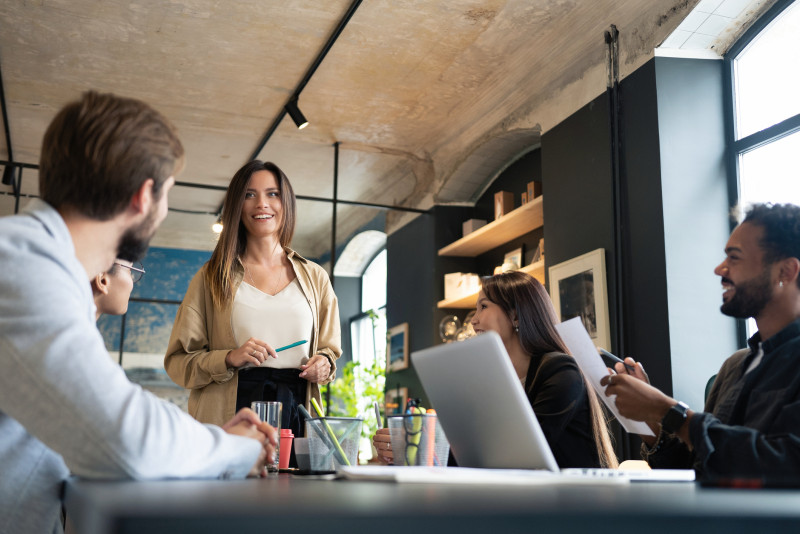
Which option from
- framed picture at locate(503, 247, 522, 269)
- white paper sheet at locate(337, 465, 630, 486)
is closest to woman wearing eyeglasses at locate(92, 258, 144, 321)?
white paper sheet at locate(337, 465, 630, 486)

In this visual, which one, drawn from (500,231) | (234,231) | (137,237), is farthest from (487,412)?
(500,231)

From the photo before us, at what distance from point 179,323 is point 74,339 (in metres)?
1.49

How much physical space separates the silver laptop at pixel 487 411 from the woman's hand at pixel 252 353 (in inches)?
29.6

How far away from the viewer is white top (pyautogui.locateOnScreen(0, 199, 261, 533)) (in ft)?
2.64

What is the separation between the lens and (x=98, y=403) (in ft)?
2.62

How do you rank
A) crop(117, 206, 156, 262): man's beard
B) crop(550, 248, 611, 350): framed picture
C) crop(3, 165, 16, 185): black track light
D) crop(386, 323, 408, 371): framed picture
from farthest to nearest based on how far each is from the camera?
crop(386, 323, 408, 371): framed picture, crop(3, 165, 16, 185): black track light, crop(550, 248, 611, 350): framed picture, crop(117, 206, 156, 262): man's beard

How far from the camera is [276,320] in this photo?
2.33 metres

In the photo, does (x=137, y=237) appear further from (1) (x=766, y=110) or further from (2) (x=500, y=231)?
(2) (x=500, y=231)

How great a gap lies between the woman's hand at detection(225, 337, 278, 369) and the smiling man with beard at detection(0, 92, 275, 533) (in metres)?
0.89

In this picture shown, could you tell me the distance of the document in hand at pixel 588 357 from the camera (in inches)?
67.7

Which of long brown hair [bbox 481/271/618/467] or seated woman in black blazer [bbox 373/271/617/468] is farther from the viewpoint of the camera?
long brown hair [bbox 481/271/618/467]

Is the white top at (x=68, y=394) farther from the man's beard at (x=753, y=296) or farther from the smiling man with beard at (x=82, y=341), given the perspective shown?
the man's beard at (x=753, y=296)

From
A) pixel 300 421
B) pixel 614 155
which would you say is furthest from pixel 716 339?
pixel 300 421

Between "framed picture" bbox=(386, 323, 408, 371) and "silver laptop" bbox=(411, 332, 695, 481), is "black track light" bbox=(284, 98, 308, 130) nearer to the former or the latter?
"framed picture" bbox=(386, 323, 408, 371)
